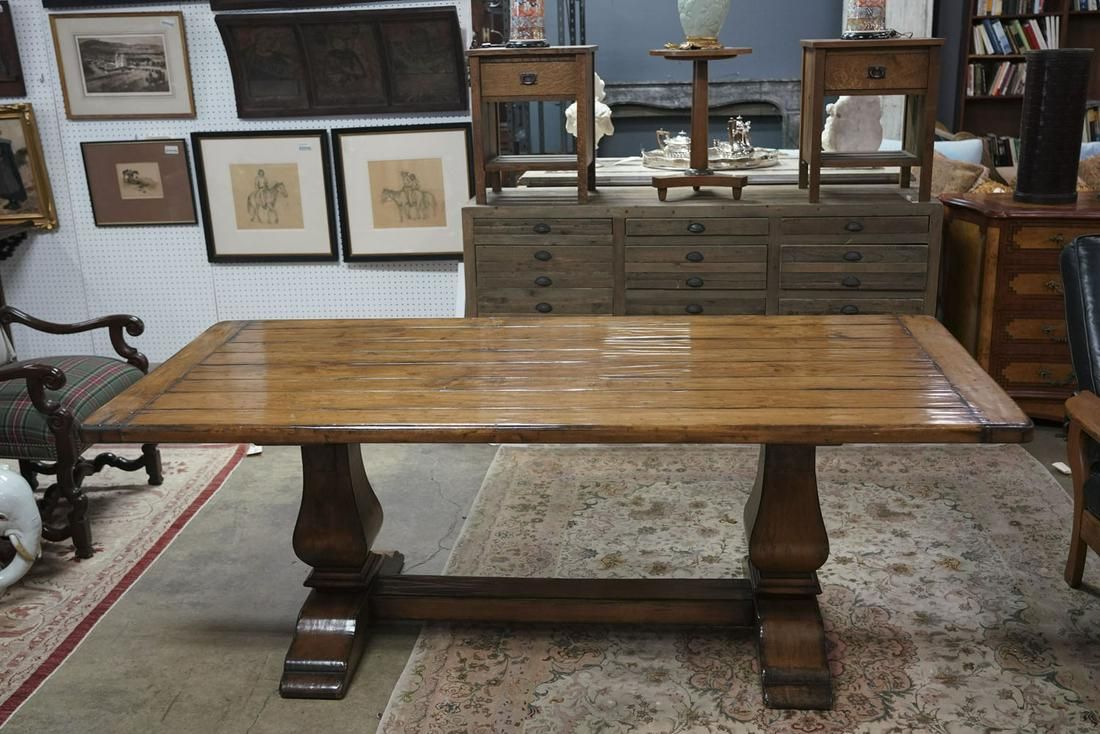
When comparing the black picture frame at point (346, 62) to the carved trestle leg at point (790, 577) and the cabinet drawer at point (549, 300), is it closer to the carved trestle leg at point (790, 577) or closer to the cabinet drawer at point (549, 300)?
the cabinet drawer at point (549, 300)

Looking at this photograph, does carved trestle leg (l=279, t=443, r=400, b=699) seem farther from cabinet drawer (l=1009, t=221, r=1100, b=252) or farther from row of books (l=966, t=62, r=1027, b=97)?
row of books (l=966, t=62, r=1027, b=97)

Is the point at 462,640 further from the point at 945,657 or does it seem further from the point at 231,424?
the point at 945,657

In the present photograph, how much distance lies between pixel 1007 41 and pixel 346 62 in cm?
550

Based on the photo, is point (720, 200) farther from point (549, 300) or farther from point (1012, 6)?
point (1012, 6)

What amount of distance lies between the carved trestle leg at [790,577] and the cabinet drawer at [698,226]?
1.84m

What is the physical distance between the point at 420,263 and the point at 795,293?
1897mm

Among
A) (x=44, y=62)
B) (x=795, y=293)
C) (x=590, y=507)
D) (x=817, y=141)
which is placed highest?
(x=44, y=62)

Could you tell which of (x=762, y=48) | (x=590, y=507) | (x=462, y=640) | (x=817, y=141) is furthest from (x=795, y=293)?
(x=762, y=48)

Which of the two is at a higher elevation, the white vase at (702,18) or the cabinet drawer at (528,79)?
the white vase at (702,18)

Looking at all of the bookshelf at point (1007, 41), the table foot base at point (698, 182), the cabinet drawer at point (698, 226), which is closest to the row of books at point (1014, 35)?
the bookshelf at point (1007, 41)

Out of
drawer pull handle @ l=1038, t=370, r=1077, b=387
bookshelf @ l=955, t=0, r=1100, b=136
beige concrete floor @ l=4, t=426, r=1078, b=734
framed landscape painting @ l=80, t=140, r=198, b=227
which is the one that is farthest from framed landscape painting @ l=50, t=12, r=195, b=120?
bookshelf @ l=955, t=0, r=1100, b=136

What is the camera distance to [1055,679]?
9.39ft

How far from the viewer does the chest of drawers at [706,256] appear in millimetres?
4523

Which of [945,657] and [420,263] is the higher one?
[420,263]
